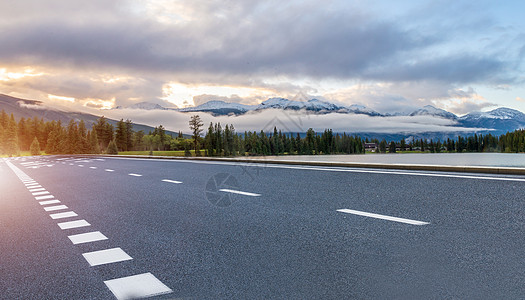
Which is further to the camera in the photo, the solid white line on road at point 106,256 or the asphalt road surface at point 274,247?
the solid white line on road at point 106,256

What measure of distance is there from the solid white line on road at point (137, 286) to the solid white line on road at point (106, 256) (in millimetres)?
690

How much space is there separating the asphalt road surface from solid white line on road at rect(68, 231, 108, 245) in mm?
18

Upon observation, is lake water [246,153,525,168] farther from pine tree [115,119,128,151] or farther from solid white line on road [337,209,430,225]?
pine tree [115,119,128,151]

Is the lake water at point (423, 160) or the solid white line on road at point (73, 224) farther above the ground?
the solid white line on road at point (73, 224)

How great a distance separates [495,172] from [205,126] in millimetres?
168953

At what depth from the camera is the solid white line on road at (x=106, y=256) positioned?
4402 millimetres

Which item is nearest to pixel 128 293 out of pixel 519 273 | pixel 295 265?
pixel 295 265

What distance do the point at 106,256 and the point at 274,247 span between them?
190cm

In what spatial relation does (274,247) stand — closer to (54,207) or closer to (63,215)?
(63,215)

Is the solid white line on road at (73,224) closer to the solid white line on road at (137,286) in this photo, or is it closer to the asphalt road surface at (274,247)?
the asphalt road surface at (274,247)

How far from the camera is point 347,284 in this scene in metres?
3.39

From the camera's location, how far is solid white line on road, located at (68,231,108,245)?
5.46m

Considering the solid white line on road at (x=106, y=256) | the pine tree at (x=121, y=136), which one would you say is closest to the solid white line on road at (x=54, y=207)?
the solid white line on road at (x=106, y=256)

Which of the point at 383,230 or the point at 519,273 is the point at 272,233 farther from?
the point at 519,273
